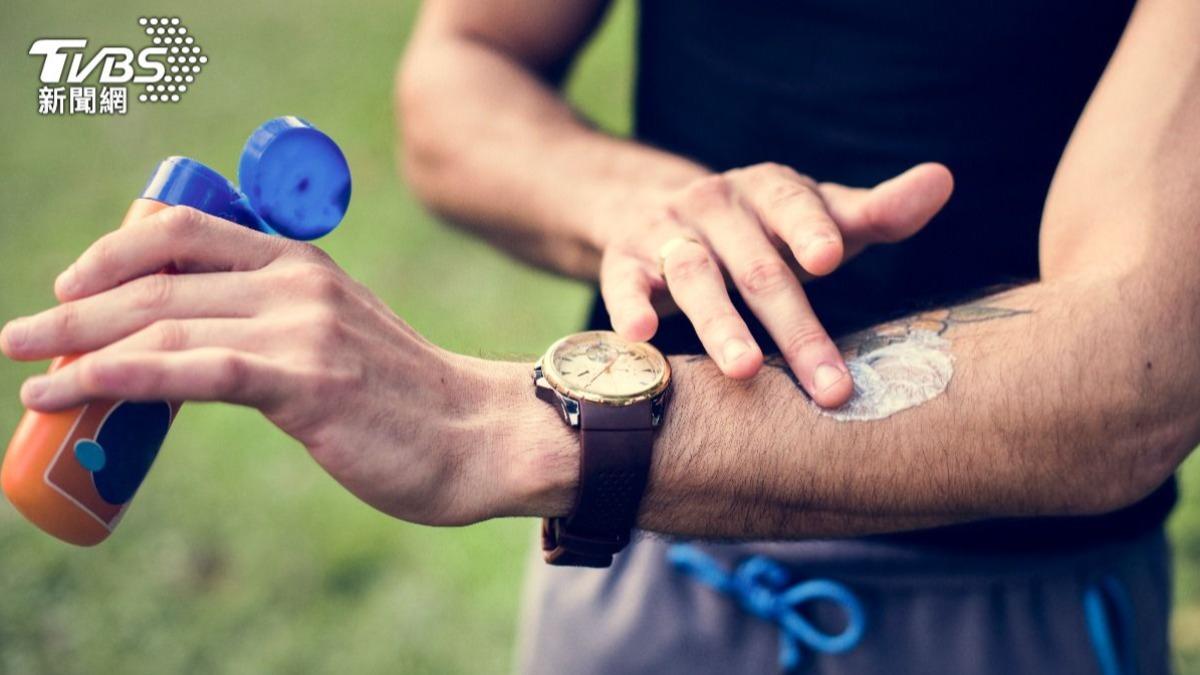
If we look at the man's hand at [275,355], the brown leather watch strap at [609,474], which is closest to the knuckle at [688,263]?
the brown leather watch strap at [609,474]

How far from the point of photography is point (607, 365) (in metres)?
1.44

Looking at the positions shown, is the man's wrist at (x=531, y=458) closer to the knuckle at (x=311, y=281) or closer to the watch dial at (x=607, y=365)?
the watch dial at (x=607, y=365)

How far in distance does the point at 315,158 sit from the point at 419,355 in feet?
0.88

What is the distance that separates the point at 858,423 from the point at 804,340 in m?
0.13

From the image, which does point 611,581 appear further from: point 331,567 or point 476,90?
point 331,567

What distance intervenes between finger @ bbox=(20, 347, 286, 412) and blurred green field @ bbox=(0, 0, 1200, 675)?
0.92 m

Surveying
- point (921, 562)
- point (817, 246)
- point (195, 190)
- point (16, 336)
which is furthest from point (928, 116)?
point (16, 336)

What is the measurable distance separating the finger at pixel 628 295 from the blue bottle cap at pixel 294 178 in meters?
0.38

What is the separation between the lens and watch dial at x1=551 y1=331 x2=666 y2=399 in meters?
1.39

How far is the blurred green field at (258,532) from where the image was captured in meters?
3.44

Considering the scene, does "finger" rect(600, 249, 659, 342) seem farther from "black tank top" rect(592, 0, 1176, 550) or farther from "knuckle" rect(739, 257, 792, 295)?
"black tank top" rect(592, 0, 1176, 550)

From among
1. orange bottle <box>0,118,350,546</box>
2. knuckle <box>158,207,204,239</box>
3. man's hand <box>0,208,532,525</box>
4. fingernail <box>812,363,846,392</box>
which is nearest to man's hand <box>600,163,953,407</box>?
fingernail <box>812,363,846,392</box>

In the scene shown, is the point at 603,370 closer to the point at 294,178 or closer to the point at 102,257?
the point at 294,178

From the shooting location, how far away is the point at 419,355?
4.37ft
